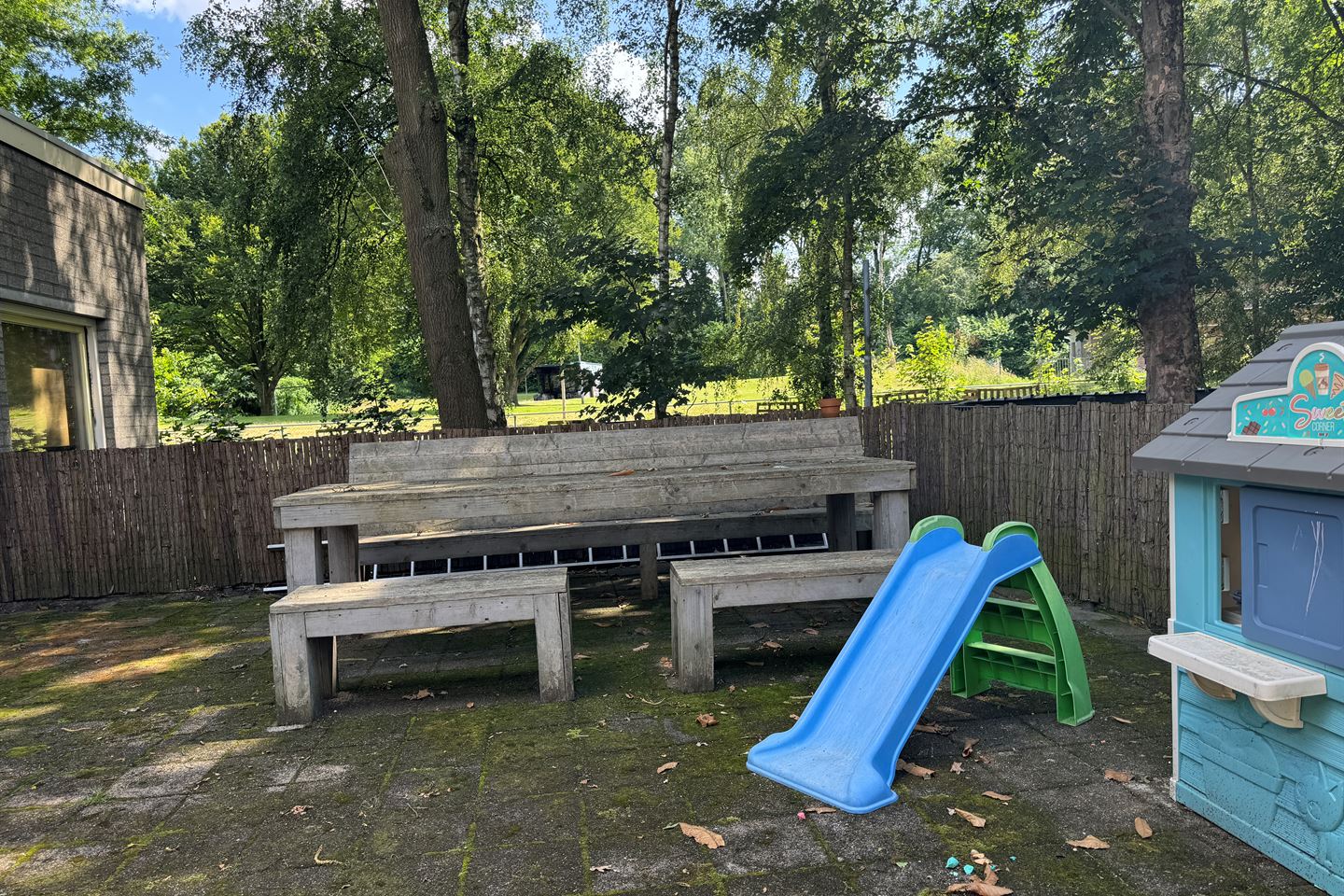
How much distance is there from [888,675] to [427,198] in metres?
7.83

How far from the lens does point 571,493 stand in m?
4.95

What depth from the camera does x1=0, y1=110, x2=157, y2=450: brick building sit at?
26.8 feet

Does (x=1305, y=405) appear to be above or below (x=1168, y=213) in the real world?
below

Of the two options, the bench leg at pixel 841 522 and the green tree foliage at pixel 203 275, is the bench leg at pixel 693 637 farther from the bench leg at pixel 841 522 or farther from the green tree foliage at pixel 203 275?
the green tree foliage at pixel 203 275

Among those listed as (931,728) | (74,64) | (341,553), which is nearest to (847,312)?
(341,553)

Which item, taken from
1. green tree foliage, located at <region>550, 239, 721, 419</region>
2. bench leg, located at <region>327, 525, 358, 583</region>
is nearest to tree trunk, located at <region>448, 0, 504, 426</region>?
green tree foliage, located at <region>550, 239, 721, 419</region>

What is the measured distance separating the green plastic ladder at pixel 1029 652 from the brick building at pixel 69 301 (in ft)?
28.0

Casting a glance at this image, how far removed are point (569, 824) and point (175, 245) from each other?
37.2 m

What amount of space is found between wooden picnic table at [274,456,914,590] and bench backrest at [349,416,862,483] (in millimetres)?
291

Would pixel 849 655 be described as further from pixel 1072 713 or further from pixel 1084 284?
pixel 1084 284

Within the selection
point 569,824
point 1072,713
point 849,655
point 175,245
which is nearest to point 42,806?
point 569,824

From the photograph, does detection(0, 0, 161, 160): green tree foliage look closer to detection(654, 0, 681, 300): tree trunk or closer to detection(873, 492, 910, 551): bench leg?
detection(654, 0, 681, 300): tree trunk

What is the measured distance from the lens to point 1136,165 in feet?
26.9

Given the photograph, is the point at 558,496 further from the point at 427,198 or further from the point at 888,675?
the point at 427,198
